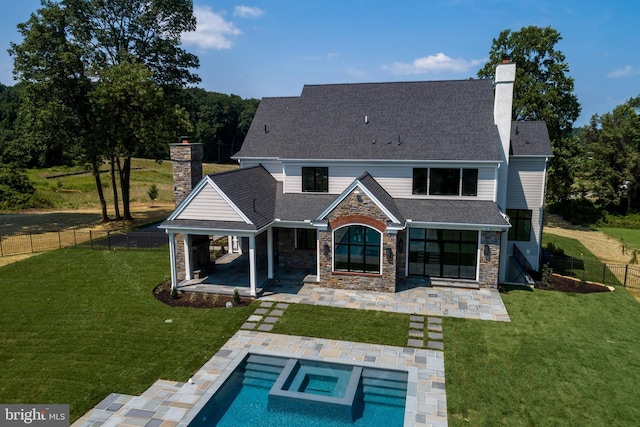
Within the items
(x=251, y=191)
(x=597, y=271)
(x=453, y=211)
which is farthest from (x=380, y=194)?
(x=597, y=271)

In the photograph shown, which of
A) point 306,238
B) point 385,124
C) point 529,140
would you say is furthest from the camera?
point 529,140

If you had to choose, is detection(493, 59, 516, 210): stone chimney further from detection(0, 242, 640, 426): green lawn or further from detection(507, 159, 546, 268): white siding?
detection(0, 242, 640, 426): green lawn

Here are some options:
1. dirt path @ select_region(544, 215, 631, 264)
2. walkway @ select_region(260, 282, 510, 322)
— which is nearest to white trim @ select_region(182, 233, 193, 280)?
walkway @ select_region(260, 282, 510, 322)

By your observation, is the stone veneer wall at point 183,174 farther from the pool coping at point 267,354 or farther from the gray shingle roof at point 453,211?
the gray shingle roof at point 453,211

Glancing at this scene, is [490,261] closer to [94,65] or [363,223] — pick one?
[363,223]

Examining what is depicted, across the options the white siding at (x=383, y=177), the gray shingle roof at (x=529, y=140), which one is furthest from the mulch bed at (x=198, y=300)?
the gray shingle roof at (x=529, y=140)

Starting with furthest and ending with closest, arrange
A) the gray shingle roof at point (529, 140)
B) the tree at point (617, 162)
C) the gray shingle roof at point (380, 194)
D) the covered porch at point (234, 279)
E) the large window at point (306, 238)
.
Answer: the tree at point (617, 162) → the gray shingle roof at point (529, 140) → the large window at point (306, 238) → the gray shingle roof at point (380, 194) → the covered porch at point (234, 279)
